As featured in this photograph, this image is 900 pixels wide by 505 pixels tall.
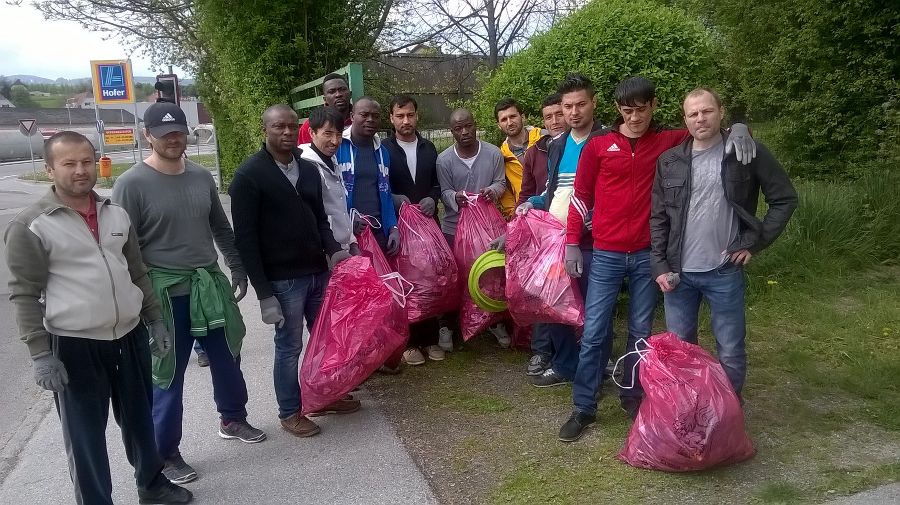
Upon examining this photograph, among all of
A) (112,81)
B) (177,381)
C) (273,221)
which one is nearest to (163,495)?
(177,381)

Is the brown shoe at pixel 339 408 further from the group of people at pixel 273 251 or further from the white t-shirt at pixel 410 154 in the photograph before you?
the white t-shirt at pixel 410 154

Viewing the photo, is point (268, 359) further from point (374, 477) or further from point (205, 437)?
point (374, 477)

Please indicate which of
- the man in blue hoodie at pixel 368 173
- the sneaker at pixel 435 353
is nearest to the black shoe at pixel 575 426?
the sneaker at pixel 435 353

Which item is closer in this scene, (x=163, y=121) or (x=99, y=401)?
(x=99, y=401)

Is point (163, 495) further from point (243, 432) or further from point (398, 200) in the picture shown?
point (398, 200)

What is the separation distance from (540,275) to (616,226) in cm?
59

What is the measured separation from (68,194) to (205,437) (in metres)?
1.72

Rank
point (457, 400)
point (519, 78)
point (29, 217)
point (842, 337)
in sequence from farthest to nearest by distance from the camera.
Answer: point (519, 78) → point (842, 337) → point (457, 400) → point (29, 217)

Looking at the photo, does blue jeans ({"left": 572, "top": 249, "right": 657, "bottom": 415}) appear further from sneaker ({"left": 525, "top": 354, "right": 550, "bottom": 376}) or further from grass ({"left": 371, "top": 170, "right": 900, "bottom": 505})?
sneaker ({"left": 525, "top": 354, "right": 550, "bottom": 376})

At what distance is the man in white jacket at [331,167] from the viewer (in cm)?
391

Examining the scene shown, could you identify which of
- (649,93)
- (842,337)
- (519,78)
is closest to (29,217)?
(649,93)

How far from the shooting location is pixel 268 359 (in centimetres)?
518

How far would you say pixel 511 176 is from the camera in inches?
193

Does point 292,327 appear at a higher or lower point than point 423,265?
lower
